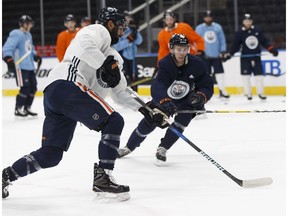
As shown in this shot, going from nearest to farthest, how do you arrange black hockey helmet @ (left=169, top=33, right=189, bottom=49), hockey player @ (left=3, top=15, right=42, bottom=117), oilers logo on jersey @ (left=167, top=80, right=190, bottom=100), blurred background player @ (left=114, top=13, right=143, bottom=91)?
black hockey helmet @ (left=169, top=33, right=189, bottom=49), oilers logo on jersey @ (left=167, top=80, right=190, bottom=100), hockey player @ (left=3, top=15, right=42, bottom=117), blurred background player @ (left=114, top=13, right=143, bottom=91)

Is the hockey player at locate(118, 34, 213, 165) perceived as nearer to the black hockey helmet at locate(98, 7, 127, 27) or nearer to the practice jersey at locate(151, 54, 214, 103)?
the practice jersey at locate(151, 54, 214, 103)

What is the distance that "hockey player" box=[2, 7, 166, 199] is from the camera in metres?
2.74

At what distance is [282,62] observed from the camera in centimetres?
837

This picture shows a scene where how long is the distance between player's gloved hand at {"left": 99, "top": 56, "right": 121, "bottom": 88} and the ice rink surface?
0.54 meters

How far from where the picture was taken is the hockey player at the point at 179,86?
3672mm

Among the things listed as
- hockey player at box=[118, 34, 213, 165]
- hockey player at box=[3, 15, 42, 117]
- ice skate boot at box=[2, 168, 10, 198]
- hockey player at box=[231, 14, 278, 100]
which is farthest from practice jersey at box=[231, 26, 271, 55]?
ice skate boot at box=[2, 168, 10, 198]

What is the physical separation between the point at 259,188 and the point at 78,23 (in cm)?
863

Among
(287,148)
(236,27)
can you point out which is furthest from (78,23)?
(287,148)

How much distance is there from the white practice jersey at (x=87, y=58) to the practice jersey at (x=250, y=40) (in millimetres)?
5006

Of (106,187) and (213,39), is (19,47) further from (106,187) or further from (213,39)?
(106,187)

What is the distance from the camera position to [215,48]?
314 inches

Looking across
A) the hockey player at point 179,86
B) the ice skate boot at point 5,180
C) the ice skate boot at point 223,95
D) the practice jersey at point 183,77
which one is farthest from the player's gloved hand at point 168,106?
the ice skate boot at point 223,95

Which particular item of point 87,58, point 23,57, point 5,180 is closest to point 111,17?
point 87,58

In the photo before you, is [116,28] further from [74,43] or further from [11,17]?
[11,17]
